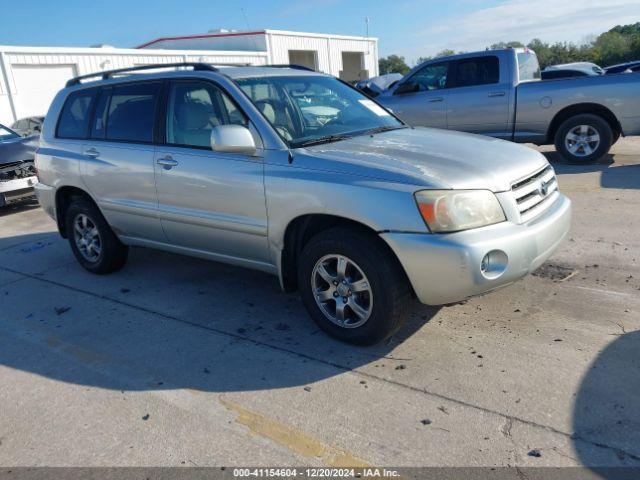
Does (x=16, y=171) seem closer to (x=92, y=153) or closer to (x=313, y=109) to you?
(x=92, y=153)

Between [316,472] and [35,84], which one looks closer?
[316,472]

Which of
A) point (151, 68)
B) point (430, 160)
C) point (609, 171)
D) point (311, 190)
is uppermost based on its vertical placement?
point (151, 68)

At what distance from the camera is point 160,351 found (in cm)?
395

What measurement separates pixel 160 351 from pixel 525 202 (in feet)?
8.60

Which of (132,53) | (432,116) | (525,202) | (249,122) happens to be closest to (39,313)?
(249,122)

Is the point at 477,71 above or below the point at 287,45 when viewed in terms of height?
below

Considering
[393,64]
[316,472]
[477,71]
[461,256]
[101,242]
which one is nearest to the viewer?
[316,472]

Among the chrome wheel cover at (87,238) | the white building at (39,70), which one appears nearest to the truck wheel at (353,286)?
the chrome wheel cover at (87,238)

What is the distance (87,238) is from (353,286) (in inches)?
128

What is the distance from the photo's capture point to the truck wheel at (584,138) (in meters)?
9.09

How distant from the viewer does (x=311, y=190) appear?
3.66 m

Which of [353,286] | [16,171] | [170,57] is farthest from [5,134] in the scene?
[170,57]

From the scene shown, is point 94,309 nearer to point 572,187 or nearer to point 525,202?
point 525,202

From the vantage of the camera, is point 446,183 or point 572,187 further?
point 572,187
